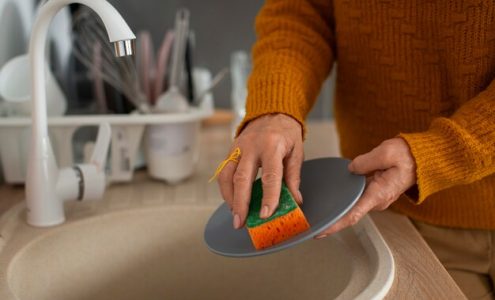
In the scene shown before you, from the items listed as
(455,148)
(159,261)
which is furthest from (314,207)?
(159,261)

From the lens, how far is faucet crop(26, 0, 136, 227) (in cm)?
62

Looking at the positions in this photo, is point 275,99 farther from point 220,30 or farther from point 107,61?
point 220,30

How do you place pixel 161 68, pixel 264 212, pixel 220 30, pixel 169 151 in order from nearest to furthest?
pixel 264 212 → pixel 169 151 → pixel 161 68 → pixel 220 30

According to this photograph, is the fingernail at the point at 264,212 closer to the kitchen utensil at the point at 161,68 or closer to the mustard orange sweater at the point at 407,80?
the mustard orange sweater at the point at 407,80

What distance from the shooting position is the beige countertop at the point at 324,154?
0.52m

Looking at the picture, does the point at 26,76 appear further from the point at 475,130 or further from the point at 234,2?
the point at 234,2

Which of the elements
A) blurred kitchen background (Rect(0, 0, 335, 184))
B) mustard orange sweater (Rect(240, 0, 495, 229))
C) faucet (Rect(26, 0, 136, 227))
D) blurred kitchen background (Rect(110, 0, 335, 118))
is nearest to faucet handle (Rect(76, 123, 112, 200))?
faucet (Rect(26, 0, 136, 227))

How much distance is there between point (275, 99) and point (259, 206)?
14 cm

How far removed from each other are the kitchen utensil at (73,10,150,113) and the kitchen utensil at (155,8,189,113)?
0.03 meters

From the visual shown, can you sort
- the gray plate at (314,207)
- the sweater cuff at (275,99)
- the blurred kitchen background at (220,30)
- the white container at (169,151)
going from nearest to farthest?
the gray plate at (314,207) → the sweater cuff at (275,99) → the white container at (169,151) → the blurred kitchen background at (220,30)

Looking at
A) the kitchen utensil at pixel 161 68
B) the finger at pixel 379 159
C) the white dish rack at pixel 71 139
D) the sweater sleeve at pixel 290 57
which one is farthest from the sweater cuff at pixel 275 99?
the kitchen utensil at pixel 161 68

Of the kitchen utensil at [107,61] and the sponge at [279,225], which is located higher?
the kitchen utensil at [107,61]

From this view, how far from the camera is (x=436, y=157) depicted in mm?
528

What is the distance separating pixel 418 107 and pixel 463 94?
62mm
